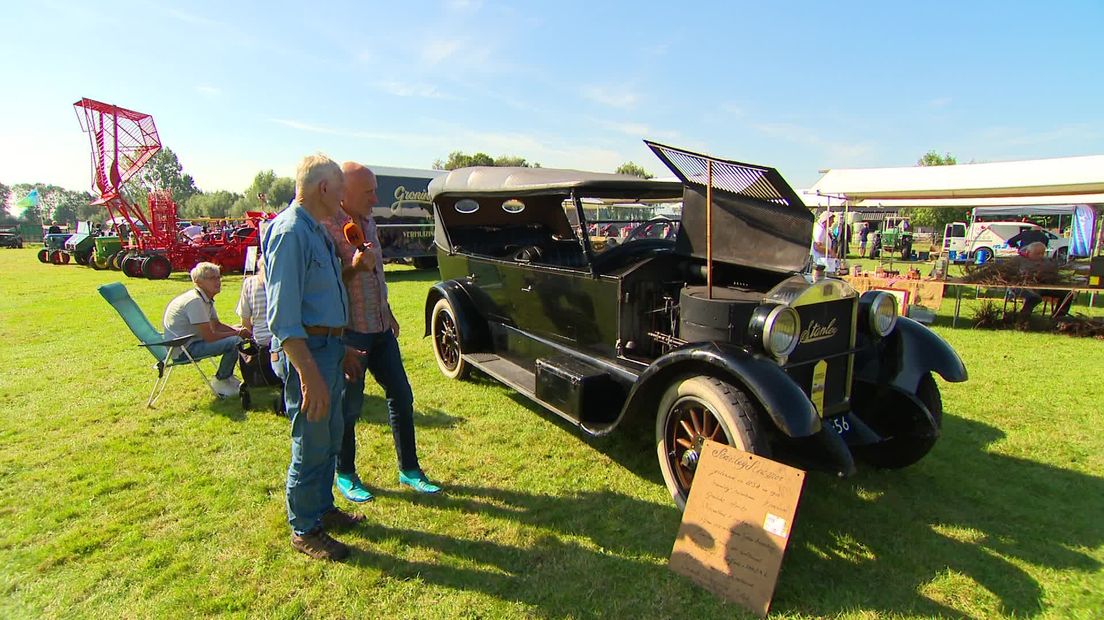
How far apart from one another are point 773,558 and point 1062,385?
470 centimetres

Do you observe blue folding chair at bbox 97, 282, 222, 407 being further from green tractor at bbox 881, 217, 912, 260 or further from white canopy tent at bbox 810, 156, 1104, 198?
green tractor at bbox 881, 217, 912, 260

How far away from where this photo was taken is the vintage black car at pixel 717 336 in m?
2.74

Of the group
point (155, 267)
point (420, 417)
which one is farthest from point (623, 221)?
point (155, 267)

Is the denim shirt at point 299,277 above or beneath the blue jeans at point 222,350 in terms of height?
above

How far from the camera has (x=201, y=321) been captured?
14.7ft

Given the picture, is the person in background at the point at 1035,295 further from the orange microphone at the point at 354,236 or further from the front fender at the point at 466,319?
the orange microphone at the point at 354,236

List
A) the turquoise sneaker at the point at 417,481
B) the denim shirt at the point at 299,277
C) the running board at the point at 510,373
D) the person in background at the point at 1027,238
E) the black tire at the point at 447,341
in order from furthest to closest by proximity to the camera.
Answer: the person in background at the point at 1027,238 → the black tire at the point at 447,341 → the running board at the point at 510,373 → the turquoise sneaker at the point at 417,481 → the denim shirt at the point at 299,277

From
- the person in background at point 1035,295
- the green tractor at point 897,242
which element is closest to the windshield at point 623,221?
the person in background at point 1035,295

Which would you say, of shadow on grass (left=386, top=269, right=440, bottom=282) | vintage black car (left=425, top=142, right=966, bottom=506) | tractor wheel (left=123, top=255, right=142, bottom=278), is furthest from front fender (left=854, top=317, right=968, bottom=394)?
tractor wheel (left=123, top=255, right=142, bottom=278)

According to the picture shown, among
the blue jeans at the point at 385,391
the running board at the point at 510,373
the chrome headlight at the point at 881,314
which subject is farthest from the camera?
the running board at the point at 510,373

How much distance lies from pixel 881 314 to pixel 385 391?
9.79 feet

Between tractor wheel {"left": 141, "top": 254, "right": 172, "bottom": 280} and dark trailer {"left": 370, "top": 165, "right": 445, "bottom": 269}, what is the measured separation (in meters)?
5.37

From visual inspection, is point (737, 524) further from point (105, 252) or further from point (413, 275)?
point (105, 252)

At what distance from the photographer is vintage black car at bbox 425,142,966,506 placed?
8.99ft
